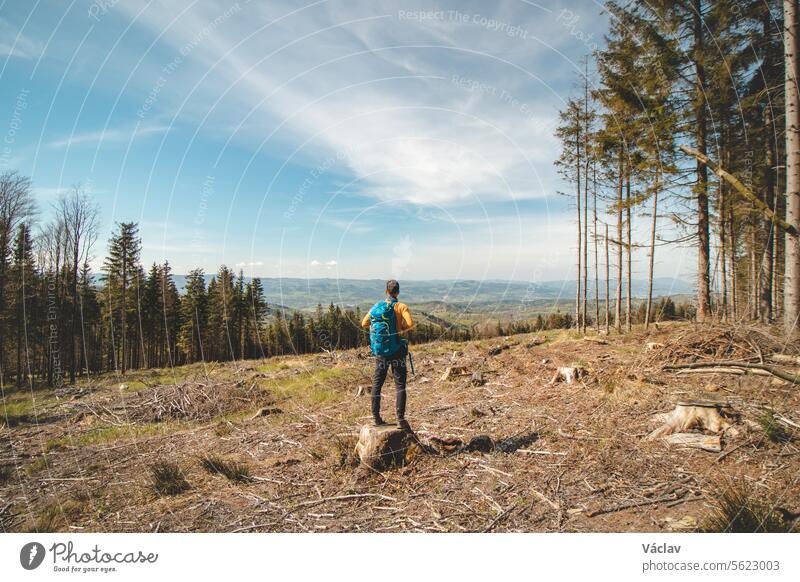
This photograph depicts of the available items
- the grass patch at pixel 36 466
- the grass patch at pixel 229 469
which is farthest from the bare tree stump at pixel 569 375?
the grass patch at pixel 36 466

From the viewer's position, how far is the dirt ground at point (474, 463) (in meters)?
3.94

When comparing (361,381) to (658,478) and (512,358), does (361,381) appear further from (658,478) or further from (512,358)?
(658,478)

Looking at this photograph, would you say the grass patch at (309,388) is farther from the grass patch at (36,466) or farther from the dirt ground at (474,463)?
the grass patch at (36,466)

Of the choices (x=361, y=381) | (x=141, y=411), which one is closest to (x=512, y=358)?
(x=361, y=381)

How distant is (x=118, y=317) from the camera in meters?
39.3

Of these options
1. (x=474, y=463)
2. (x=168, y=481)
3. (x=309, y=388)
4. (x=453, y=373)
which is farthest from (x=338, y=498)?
(x=309, y=388)

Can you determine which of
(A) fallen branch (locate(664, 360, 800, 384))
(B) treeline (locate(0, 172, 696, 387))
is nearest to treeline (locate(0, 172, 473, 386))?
(B) treeline (locate(0, 172, 696, 387))

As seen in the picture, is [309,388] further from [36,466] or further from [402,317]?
[402,317]

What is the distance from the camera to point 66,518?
5.09 m

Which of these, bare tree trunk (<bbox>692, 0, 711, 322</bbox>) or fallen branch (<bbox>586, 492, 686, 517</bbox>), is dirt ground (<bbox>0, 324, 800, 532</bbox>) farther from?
bare tree trunk (<bbox>692, 0, 711, 322</bbox>)

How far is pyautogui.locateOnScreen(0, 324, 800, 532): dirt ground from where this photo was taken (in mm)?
3936

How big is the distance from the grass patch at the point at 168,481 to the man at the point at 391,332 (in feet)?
11.6

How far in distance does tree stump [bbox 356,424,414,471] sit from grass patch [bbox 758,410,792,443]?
4807 mm
